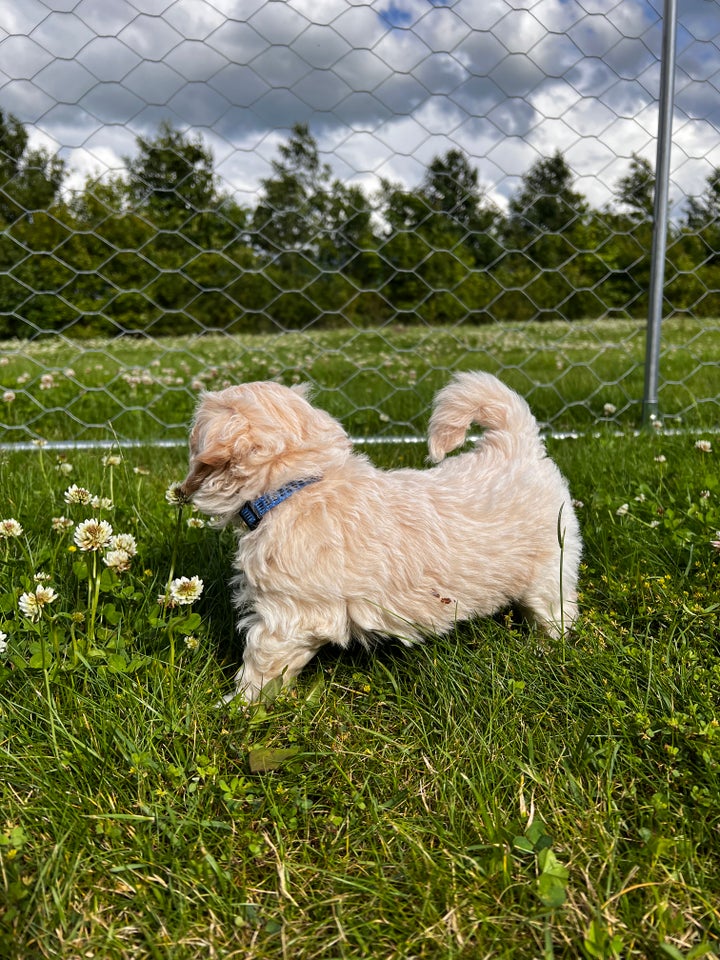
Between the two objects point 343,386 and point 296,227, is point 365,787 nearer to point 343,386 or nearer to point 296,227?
point 343,386

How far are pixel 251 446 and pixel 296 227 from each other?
3172 millimetres

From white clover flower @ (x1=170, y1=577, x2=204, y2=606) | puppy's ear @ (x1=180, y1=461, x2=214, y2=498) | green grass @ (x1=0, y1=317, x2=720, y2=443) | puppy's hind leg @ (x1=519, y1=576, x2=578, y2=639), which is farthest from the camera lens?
green grass @ (x1=0, y1=317, x2=720, y2=443)

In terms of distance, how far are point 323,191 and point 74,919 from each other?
3.98 m

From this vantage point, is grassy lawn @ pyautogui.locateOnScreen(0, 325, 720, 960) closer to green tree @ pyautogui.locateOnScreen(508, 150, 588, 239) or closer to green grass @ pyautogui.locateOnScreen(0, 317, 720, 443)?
A: green grass @ pyautogui.locateOnScreen(0, 317, 720, 443)

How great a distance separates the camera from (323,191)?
13.8 feet

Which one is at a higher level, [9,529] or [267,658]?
[9,529]

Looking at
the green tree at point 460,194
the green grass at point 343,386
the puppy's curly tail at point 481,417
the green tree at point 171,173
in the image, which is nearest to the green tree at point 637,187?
the green tree at point 460,194

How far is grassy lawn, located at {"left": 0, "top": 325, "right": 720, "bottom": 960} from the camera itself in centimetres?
102

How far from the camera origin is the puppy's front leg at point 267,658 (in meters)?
1.54

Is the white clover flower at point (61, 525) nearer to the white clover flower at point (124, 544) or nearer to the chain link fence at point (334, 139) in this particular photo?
the white clover flower at point (124, 544)

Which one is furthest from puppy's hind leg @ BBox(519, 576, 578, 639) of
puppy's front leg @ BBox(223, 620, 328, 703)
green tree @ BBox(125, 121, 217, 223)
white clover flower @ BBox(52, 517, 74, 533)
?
green tree @ BBox(125, 121, 217, 223)

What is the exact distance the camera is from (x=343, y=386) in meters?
4.41

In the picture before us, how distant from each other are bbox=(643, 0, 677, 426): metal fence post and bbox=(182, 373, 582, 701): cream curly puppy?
5.80 feet

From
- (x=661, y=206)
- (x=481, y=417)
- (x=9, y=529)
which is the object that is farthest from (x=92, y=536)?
(x=661, y=206)
